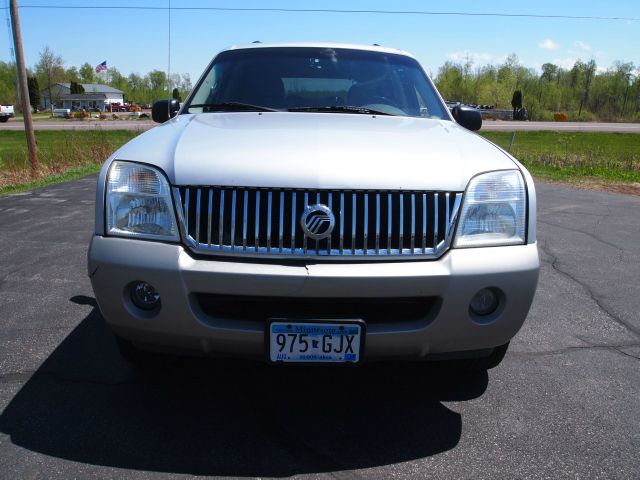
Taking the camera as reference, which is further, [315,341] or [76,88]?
[76,88]

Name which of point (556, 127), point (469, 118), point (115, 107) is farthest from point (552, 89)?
point (469, 118)

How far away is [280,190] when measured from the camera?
89.4 inches

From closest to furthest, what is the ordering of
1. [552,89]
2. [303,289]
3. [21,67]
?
[303,289]
[21,67]
[552,89]

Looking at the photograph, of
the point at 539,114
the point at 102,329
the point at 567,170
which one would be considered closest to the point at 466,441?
the point at 102,329

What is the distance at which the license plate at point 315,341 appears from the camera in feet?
7.25

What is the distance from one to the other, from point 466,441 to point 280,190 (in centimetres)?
136

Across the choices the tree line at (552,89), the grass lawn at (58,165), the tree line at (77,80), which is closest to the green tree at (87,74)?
the tree line at (77,80)

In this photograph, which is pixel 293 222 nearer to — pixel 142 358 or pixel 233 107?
pixel 142 358

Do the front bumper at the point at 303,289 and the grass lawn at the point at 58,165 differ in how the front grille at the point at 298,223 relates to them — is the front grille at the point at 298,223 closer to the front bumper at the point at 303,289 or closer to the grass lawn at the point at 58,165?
the front bumper at the point at 303,289

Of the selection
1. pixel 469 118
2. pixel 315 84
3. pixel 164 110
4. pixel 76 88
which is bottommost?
pixel 76 88

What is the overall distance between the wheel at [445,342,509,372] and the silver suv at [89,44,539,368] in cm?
32

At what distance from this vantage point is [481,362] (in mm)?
2879

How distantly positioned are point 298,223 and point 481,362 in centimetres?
130

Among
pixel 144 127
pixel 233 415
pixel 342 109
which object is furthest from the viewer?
pixel 144 127
